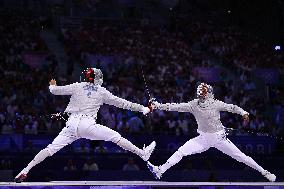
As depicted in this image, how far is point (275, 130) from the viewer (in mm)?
16172

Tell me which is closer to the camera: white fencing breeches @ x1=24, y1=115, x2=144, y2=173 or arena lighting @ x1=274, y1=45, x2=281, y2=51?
white fencing breeches @ x1=24, y1=115, x2=144, y2=173

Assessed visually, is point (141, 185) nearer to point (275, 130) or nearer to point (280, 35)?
point (275, 130)

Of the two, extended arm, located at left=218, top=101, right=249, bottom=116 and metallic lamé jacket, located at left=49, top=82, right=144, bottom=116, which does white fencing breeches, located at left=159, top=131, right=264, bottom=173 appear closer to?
extended arm, located at left=218, top=101, right=249, bottom=116

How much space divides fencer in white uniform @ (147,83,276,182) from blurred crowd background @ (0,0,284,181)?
14.1ft

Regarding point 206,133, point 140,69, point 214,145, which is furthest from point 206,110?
point 140,69

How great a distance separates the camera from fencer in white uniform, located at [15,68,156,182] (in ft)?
26.2

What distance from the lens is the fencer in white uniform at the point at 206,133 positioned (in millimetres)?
8805

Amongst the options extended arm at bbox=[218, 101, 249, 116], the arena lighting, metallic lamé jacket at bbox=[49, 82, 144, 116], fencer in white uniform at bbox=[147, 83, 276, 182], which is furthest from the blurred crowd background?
metallic lamé jacket at bbox=[49, 82, 144, 116]

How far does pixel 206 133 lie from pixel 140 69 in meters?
9.08

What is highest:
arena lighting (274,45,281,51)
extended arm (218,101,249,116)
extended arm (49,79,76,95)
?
arena lighting (274,45,281,51)

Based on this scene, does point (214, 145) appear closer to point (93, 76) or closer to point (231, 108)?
point (231, 108)

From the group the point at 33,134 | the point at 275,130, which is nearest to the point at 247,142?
the point at 275,130

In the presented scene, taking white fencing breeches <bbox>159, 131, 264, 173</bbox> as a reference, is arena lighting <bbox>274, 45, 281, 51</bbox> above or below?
above

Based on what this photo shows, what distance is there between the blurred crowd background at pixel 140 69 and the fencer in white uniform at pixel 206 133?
4303 millimetres
